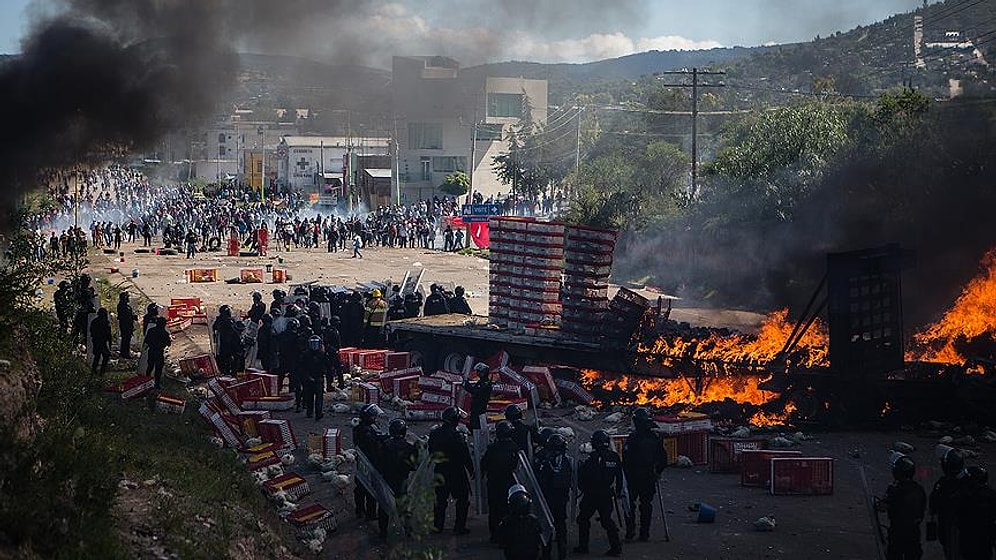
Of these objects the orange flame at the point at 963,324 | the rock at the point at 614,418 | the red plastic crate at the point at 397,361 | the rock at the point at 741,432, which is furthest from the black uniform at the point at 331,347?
the orange flame at the point at 963,324

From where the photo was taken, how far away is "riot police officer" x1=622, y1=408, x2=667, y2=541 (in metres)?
11.4

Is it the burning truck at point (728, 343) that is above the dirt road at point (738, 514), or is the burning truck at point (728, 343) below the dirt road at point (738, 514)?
above

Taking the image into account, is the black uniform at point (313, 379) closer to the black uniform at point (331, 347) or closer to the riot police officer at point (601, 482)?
the black uniform at point (331, 347)

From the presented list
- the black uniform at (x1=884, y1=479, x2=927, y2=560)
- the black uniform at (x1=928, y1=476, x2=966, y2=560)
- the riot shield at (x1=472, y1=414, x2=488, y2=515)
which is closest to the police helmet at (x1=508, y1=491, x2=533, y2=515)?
the riot shield at (x1=472, y1=414, x2=488, y2=515)

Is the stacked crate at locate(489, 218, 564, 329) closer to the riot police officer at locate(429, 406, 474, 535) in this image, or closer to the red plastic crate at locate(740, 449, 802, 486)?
the red plastic crate at locate(740, 449, 802, 486)

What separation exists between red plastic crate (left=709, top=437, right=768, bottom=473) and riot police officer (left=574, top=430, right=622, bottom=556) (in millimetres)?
3636

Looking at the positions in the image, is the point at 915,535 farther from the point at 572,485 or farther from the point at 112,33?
the point at 112,33

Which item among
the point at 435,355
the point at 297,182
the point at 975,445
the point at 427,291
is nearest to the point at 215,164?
the point at 297,182

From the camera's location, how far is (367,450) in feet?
38.5

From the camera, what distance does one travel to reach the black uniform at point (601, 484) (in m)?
10.8

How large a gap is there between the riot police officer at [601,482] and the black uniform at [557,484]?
7.4 inches

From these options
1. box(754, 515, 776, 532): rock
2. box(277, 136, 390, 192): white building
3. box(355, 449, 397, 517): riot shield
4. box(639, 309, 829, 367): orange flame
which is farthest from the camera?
box(277, 136, 390, 192): white building

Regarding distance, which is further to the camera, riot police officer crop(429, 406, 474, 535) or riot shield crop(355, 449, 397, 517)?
riot police officer crop(429, 406, 474, 535)

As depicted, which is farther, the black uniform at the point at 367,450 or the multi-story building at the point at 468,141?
the multi-story building at the point at 468,141
